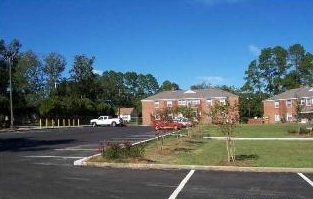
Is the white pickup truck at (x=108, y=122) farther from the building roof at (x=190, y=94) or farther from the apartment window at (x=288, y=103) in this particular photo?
the apartment window at (x=288, y=103)

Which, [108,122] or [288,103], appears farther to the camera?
[288,103]

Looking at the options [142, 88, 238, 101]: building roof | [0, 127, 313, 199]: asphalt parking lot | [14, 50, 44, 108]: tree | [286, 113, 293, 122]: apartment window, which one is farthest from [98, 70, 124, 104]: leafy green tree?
[0, 127, 313, 199]: asphalt parking lot

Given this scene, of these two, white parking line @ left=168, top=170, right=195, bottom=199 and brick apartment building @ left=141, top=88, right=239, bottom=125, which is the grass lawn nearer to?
white parking line @ left=168, top=170, right=195, bottom=199

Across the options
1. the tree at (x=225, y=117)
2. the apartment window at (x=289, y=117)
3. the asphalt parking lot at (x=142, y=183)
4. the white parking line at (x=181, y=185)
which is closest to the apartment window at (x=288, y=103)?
the apartment window at (x=289, y=117)

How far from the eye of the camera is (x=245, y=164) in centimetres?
1669

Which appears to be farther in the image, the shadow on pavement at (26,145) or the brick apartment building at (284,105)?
the brick apartment building at (284,105)

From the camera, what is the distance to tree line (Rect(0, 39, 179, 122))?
7931 centimetres

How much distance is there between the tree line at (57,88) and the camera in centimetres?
7931

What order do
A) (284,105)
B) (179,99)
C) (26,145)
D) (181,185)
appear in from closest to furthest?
(181,185)
(26,145)
(284,105)
(179,99)

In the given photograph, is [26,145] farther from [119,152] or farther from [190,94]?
[190,94]

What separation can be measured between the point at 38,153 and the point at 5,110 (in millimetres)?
50647

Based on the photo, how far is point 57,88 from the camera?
110 metres

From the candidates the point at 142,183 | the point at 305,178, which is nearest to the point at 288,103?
the point at 305,178

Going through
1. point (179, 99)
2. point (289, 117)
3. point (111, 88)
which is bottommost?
point (289, 117)
